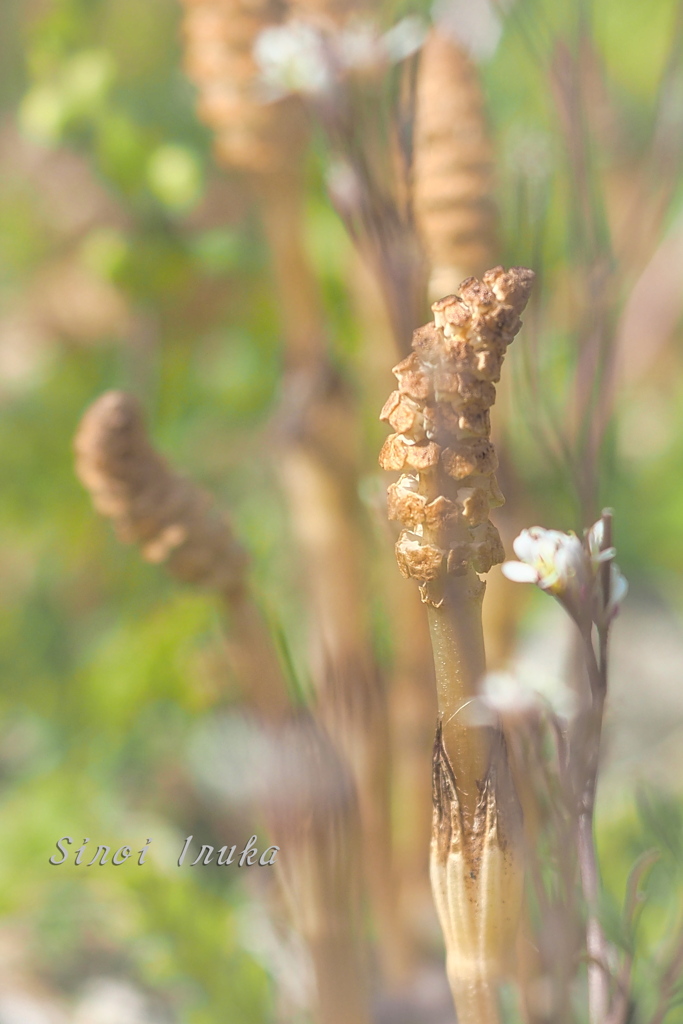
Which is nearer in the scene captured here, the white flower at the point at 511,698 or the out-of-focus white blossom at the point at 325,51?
the white flower at the point at 511,698

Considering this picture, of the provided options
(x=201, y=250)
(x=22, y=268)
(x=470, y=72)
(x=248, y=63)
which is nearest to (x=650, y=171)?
(x=470, y=72)

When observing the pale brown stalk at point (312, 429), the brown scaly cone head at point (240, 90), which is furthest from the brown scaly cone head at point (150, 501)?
the brown scaly cone head at point (240, 90)

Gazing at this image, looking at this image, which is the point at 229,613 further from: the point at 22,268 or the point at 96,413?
the point at 22,268

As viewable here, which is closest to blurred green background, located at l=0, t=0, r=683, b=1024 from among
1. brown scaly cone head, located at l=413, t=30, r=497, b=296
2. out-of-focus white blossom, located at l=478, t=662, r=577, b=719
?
brown scaly cone head, located at l=413, t=30, r=497, b=296

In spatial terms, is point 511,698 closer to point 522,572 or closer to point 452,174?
point 522,572

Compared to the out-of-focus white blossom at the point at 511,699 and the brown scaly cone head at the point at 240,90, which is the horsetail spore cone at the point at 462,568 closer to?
the out-of-focus white blossom at the point at 511,699

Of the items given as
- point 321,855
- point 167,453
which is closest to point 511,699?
point 321,855
